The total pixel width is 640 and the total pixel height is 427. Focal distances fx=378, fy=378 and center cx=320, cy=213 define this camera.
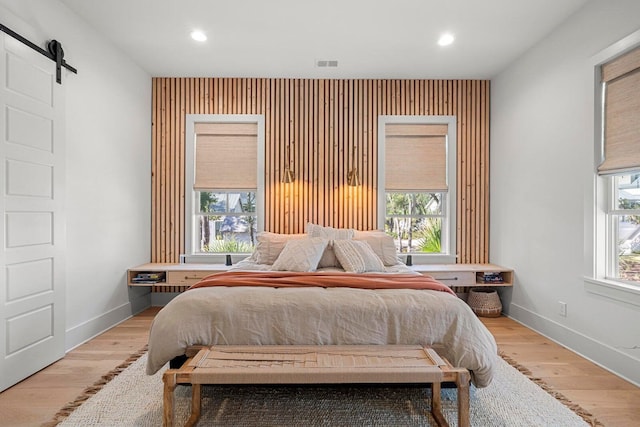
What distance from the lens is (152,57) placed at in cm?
411

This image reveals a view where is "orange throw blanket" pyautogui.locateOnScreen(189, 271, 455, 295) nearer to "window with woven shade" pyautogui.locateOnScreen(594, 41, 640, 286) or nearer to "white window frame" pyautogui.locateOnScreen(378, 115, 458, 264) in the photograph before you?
"window with woven shade" pyautogui.locateOnScreen(594, 41, 640, 286)

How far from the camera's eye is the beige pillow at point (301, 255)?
346 cm

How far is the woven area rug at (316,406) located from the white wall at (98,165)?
1.27 meters

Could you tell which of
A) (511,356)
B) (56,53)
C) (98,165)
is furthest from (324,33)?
(511,356)

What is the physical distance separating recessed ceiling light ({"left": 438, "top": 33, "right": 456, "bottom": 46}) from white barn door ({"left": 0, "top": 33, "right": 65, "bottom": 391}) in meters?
3.35

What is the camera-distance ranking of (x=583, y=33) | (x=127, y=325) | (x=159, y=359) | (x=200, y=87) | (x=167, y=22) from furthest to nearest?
(x=200, y=87) < (x=127, y=325) < (x=167, y=22) < (x=583, y=33) < (x=159, y=359)

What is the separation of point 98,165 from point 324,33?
8.17ft

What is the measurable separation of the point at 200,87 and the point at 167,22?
1.34m

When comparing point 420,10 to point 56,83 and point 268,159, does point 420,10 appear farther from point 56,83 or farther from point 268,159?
point 56,83

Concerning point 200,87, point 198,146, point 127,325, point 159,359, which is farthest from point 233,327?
point 200,87

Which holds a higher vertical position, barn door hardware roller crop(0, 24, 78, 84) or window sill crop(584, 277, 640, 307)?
barn door hardware roller crop(0, 24, 78, 84)

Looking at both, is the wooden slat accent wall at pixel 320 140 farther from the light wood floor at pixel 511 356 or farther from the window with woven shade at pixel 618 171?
the window with woven shade at pixel 618 171

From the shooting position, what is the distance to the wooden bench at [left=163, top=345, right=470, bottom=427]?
1.84 m

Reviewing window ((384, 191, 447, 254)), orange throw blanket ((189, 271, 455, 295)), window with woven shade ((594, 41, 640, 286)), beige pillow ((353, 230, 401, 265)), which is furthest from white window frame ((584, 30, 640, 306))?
window ((384, 191, 447, 254))
